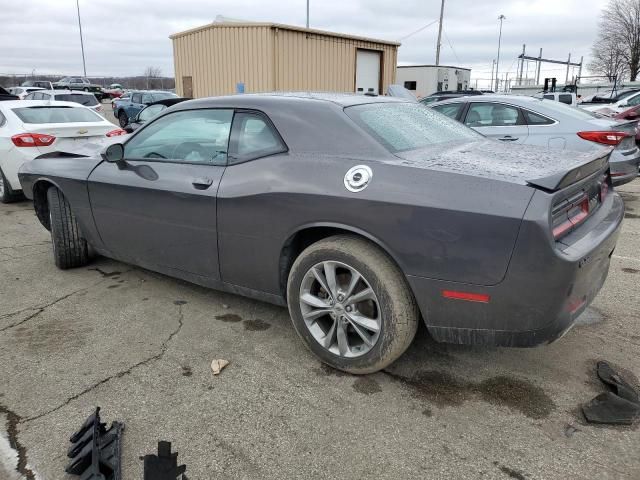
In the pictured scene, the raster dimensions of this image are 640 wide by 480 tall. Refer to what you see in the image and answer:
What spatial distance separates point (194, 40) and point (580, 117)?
46.0ft

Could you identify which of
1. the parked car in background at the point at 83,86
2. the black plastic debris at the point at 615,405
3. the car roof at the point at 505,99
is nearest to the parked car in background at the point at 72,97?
the car roof at the point at 505,99

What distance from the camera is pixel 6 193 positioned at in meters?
7.27

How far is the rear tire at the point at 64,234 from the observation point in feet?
14.3

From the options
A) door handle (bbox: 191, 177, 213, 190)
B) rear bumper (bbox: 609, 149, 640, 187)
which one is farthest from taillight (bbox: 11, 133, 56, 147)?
rear bumper (bbox: 609, 149, 640, 187)

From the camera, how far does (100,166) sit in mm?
3973

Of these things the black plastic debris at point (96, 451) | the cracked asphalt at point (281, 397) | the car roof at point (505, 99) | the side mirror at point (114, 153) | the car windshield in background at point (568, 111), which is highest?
the car roof at point (505, 99)

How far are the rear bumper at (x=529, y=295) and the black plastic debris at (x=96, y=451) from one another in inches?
60.7

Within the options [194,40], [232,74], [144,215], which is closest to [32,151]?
[144,215]

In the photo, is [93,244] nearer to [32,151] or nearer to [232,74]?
[32,151]

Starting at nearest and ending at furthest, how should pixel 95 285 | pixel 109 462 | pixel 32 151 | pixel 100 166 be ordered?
pixel 109 462 → pixel 100 166 → pixel 95 285 → pixel 32 151

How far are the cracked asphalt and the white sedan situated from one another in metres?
3.62

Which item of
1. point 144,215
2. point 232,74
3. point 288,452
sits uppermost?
point 232,74

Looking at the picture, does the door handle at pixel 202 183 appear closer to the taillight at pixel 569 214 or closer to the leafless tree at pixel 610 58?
the taillight at pixel 569 214

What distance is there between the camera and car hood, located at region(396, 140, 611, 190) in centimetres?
231
